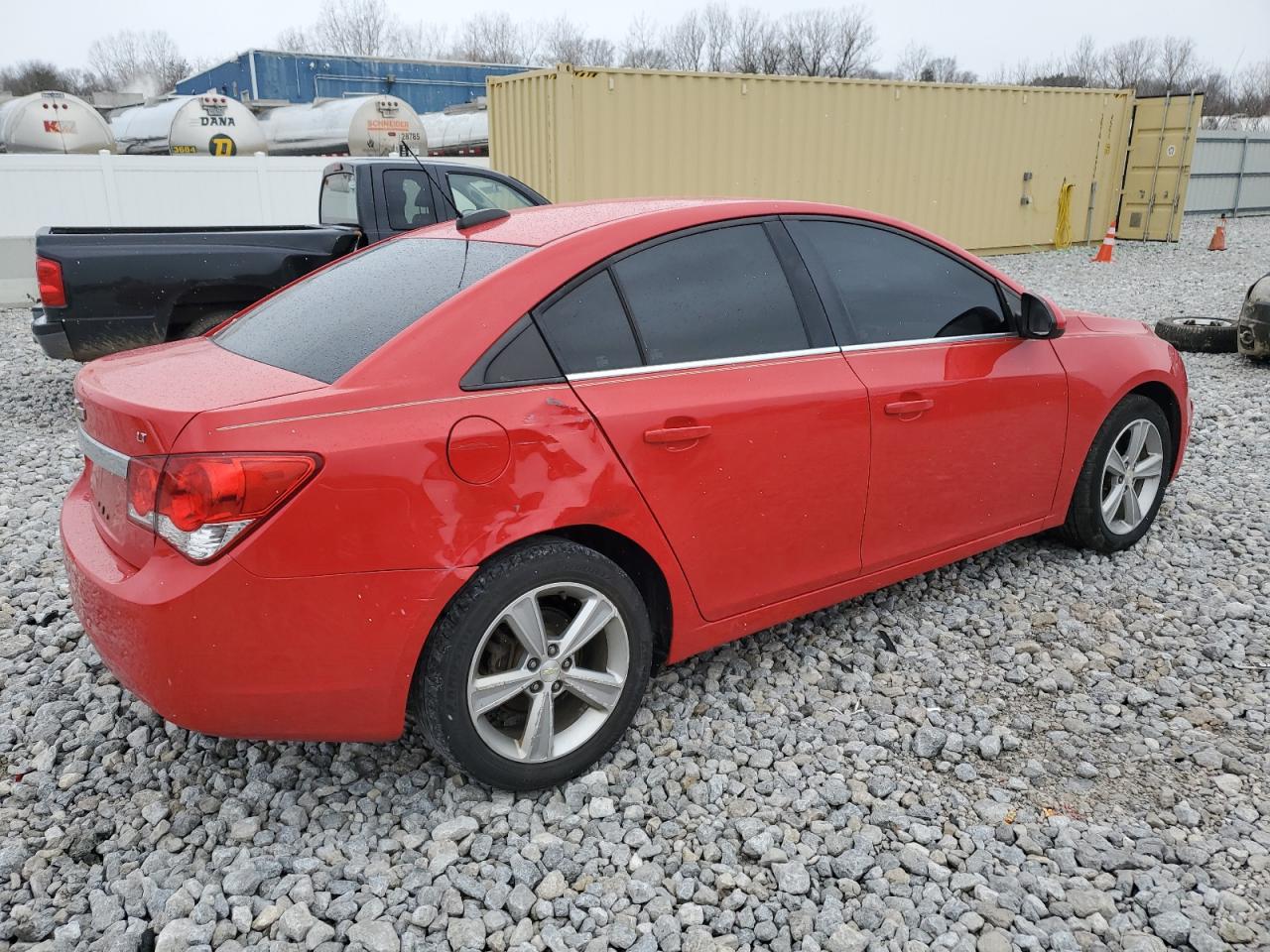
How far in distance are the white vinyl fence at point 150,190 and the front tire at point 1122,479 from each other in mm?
11824

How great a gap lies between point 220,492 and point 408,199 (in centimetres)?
586

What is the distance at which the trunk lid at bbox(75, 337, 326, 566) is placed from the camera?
2266 millimetres

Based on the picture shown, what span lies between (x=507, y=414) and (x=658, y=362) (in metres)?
0.53

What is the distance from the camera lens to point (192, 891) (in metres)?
2.32

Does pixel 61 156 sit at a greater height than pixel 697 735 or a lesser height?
greater

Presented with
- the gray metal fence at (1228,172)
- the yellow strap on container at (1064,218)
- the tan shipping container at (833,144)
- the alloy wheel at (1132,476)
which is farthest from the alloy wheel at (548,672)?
the gray metal fence at (1228,172)

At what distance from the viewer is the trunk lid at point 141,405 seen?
2.27 m

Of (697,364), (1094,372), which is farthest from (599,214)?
(1094,372)

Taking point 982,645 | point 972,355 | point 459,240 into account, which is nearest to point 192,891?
point 459,240

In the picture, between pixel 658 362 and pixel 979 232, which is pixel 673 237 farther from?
pixel 979 232

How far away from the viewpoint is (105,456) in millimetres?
2457

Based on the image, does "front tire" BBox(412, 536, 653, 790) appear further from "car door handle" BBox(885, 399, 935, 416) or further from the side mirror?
the side mirror

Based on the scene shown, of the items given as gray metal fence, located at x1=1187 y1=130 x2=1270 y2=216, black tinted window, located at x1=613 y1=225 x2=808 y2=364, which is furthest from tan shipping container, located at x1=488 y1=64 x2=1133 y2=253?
black tinted window, located at x1=613 y1=225 x2=808 y2=364

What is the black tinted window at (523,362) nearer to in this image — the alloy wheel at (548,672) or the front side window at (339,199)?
the alloy wheel at (548,672)
